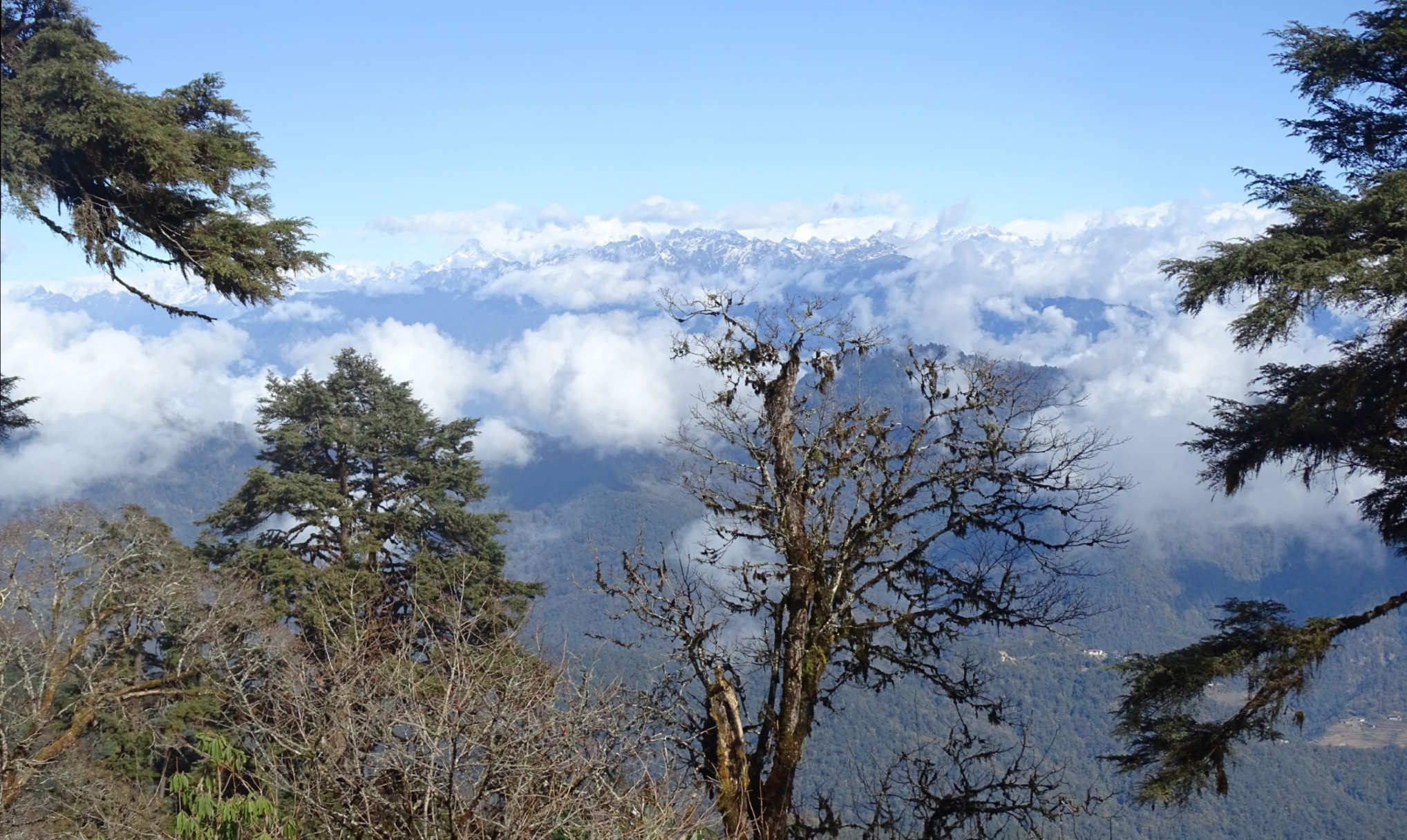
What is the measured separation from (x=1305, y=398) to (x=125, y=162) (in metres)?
8.98

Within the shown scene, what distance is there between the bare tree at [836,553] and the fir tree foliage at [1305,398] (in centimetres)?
108

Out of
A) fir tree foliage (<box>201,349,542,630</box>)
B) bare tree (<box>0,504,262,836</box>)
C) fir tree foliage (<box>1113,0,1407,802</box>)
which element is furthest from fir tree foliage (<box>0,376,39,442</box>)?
fir tree foliage (<box>1113,0,1407,802</box>)

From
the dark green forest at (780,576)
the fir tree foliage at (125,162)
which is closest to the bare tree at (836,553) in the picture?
the dark green forest at (780,576)

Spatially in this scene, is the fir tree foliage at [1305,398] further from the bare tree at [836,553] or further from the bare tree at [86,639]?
the bare tree at [86,639]

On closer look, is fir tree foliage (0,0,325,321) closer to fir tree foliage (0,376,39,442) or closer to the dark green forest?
the dark green forest

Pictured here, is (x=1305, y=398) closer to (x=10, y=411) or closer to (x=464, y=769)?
(x=464, y=769)

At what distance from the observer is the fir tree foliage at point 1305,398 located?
23.4 feet

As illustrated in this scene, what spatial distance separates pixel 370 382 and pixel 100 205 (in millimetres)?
17562

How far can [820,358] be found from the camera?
8.51 metres

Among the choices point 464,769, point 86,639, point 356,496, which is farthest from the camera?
point 356,496

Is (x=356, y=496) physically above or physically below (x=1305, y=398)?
below

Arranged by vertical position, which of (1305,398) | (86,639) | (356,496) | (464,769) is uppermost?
(1305,398)

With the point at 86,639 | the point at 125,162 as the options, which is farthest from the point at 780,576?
the point at 86,639

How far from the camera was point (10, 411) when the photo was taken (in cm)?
1260
